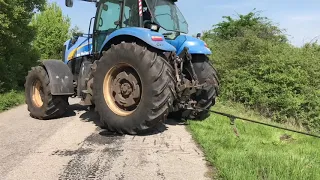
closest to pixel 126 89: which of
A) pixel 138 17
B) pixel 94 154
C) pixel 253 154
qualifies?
pixel 138 17

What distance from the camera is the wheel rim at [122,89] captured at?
5.95 metres

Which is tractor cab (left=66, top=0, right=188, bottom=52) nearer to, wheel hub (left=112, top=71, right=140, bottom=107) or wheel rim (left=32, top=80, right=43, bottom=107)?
wheel hub (left=112, top=71, right=140, bottom=107)

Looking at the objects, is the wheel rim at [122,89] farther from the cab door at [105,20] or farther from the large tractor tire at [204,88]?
the large tractor tire at [204,88]

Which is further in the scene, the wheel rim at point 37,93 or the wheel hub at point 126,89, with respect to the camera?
the wheel rim at point 37,93

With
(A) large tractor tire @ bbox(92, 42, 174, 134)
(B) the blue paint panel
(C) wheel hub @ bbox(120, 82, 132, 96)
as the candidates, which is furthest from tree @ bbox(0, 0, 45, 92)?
(C) wheel hub @ bbox(120, 82, 132, 96)

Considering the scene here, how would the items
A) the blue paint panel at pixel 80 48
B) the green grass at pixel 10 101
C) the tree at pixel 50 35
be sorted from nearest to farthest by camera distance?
1. the blue paint panel at pixel 80 48
2. the green grass at pixel 10 101
3. the tree at pixel 50 35

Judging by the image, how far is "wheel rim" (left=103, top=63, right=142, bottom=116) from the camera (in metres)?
5.95

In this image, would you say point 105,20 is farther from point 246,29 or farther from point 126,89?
point 246,29

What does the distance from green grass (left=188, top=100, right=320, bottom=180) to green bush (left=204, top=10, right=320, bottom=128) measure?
6.48 metres

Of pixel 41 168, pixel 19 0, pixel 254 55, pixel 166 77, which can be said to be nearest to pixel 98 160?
pixel 41 168

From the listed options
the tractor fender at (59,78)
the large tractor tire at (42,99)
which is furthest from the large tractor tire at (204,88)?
the large tractor tire at (42,99)

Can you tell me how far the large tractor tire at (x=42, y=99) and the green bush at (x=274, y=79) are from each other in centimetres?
869

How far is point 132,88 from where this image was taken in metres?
5.98

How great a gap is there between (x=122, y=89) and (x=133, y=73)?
339 millimetres
